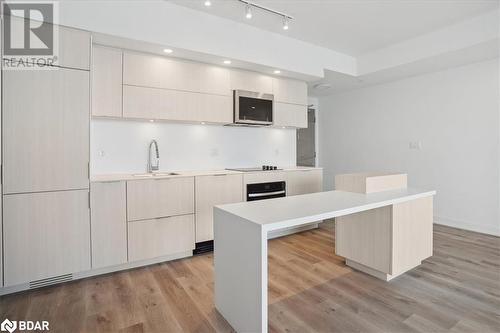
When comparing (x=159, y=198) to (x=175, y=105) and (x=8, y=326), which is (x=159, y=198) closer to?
(x=175, y=105)

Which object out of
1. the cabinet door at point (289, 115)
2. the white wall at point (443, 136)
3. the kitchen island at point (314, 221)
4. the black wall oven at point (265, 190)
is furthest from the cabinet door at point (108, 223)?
the white wall at point (443, 136)

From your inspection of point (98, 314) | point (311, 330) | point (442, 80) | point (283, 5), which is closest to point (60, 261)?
point (98, 314)

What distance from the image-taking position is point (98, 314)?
193cm

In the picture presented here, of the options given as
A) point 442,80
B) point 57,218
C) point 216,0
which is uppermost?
point 216,0

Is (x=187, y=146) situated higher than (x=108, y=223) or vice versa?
(x=187, y=146)

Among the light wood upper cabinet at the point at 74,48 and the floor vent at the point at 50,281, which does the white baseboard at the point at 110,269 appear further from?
the light wood upper cabinet at the point at 74,48

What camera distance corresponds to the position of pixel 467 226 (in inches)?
155

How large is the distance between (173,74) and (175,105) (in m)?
0.36

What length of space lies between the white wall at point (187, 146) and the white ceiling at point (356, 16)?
1455 mm

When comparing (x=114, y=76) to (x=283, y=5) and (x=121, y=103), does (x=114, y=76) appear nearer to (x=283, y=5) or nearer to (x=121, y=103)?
(x=121, y=103)

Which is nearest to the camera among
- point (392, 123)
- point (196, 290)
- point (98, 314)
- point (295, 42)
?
point (98, 314)

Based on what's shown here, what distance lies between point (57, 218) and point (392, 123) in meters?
5.07

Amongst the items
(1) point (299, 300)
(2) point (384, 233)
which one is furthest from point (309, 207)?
(2) point (384, 233)

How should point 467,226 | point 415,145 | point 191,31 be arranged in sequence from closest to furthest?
point 191,31 < point 467,226 < point 415,145
